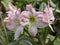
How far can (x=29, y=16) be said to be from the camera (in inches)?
33.1

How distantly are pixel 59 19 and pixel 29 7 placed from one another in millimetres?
506

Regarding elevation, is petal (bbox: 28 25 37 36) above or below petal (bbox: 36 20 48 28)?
below

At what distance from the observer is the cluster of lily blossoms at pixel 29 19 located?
81 centimetres

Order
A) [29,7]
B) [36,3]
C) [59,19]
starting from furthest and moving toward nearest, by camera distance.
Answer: [36,3] → [59,19] → [29,7]

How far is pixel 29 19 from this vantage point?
2.76 ft

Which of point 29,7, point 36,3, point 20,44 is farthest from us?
point 36,3

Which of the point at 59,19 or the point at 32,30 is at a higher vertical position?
the point at 32,30

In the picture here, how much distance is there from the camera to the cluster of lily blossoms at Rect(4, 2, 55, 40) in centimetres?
81

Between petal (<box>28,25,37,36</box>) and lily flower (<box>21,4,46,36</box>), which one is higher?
lily flower (<box>21,4,46,36</box>)

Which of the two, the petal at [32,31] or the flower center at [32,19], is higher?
the flower center at [32,19]

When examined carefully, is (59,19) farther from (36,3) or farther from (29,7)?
(29,7)

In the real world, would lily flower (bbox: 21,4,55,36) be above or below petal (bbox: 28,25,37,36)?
above

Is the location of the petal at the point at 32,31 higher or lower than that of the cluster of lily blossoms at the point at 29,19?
lower

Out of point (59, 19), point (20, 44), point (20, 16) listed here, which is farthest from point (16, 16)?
point (59, 19)
